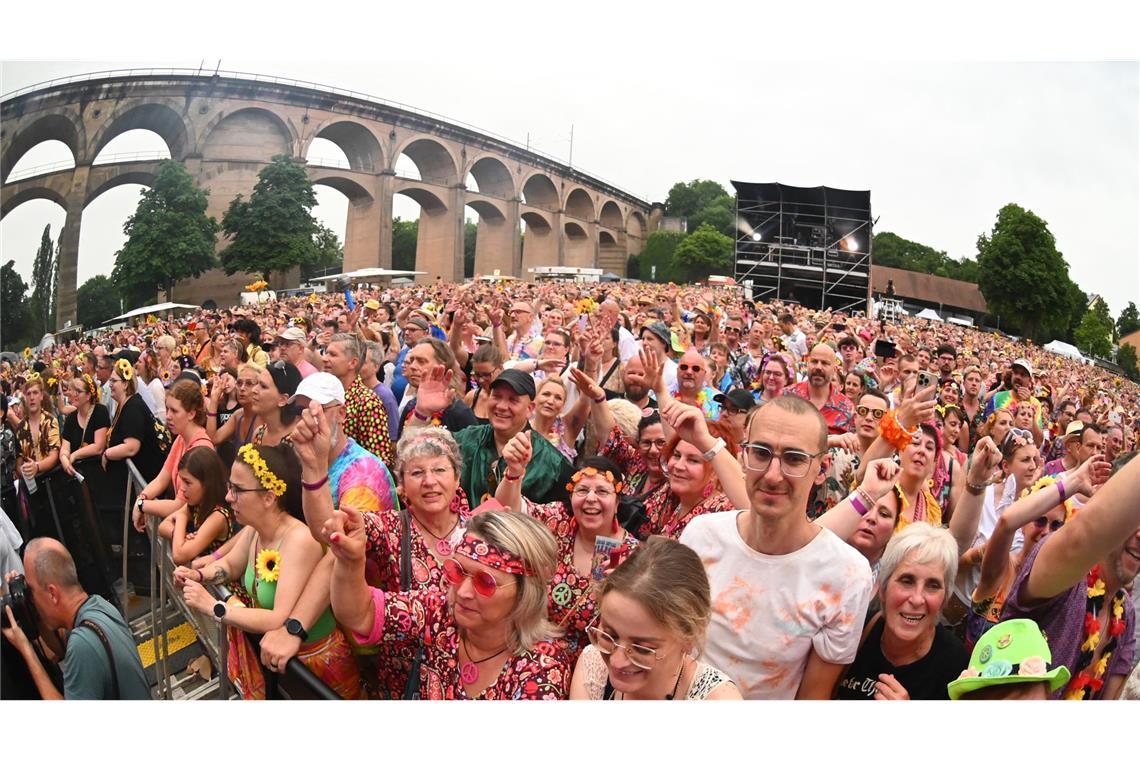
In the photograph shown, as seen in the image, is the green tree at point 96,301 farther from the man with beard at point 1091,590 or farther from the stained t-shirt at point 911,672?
the man with beard at point 1091,590

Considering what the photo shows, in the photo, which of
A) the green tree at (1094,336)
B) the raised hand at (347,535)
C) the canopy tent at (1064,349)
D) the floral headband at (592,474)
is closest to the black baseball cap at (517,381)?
the floral headband at (592,474)

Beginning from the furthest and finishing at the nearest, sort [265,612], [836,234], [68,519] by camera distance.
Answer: [836,234], [68,519], [265,612]

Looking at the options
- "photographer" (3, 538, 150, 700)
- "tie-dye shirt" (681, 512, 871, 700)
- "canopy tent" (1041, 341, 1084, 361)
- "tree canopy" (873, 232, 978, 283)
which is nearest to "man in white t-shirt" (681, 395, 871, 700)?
"tie-dye shirt" (681, 512, 871, 700)

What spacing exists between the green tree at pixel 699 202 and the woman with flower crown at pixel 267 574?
205ft

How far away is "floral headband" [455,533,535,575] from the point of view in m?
2.17

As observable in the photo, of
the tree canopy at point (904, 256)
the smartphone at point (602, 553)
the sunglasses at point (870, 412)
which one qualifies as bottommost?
the smartphone at point (602, 553)

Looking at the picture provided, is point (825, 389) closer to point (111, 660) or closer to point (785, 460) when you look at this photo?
point (785, 460)

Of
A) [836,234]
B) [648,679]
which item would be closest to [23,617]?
[648,679]

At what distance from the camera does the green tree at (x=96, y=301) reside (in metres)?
7.34

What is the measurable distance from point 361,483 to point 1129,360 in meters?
5.86

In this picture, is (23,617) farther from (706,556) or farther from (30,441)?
(30,441)

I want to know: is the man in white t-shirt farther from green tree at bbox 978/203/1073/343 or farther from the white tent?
the white tent
